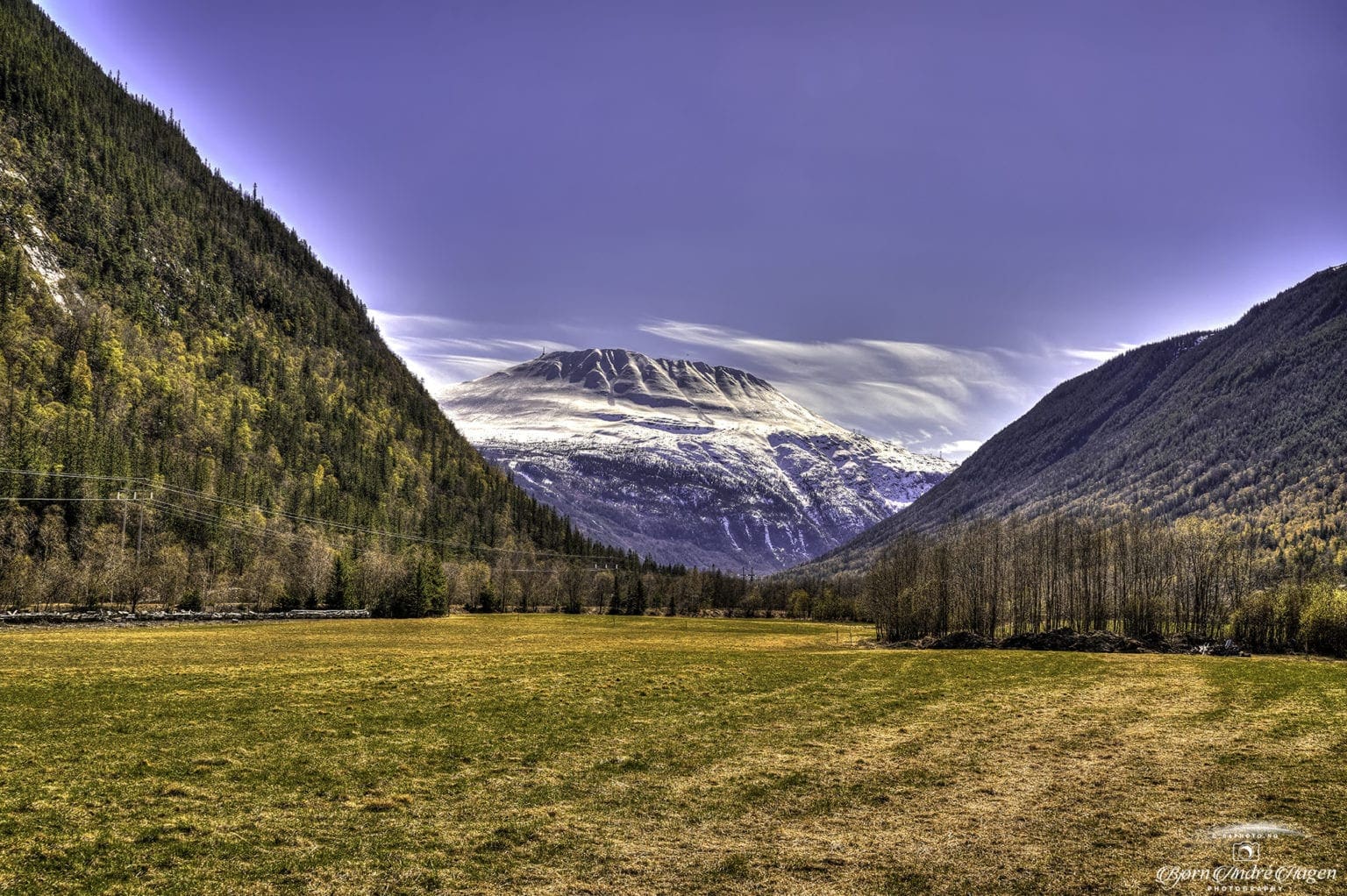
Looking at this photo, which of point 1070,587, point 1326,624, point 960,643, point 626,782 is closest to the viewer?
point 626,782

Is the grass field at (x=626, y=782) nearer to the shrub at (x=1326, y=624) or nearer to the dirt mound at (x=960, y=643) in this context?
the dirt mound at (x=960, y=643)

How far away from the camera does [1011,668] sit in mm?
69438

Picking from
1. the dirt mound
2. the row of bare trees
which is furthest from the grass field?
the row of bare trees

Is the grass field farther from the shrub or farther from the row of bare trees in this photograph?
the row of bare trees

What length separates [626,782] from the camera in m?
26.8

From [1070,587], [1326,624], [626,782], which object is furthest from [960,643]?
Answer: [626,782]

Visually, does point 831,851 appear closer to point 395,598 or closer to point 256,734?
point 256,734

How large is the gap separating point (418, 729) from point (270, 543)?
522 ft

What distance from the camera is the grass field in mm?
18969

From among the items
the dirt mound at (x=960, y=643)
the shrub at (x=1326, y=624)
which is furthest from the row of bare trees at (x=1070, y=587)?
Result: the dirt mound at (x=960, y=643)

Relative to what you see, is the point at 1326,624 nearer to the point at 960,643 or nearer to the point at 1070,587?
the point at 1070,587

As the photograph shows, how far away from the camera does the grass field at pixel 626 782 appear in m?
19.0

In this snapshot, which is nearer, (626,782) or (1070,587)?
(626,782)

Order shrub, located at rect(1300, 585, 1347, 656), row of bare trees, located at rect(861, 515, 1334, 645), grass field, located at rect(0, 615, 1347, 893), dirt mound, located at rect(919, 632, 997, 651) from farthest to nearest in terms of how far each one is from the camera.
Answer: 1. row of bare trees, located at rect(861, 515, 1334, 645)
2. dirt mound, located at rect(919, 632, 997, 651)
3. shrub, located at rect(1300, 585, 1347, 656)
4. grass field, located at rect(0, 615, 1347, 893)
